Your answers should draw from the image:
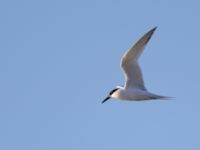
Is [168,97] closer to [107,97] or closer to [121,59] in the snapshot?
[121,59]

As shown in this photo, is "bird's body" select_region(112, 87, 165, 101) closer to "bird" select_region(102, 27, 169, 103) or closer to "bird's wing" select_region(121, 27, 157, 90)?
"bird" select_region(102, 27, 169, 103)

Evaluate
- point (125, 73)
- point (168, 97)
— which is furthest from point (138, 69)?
point (168, 97)

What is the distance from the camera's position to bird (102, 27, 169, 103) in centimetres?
2402

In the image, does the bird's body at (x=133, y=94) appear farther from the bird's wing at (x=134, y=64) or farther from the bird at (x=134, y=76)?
the bird's wing at (x=134, y=64)

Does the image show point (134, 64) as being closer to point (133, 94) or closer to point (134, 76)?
point (134, 76)

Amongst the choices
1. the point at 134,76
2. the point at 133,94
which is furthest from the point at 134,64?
the point at 133,94

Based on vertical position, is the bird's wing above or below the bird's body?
above

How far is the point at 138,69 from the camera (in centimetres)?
2502

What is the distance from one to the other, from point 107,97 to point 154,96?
4525 mm

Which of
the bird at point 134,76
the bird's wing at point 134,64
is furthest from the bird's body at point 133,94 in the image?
the bird's wing at point 134,64

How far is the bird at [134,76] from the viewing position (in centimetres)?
2402

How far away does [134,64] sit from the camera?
2489 cm

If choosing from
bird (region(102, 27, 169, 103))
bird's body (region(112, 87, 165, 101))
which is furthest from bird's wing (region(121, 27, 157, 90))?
bird's body (region(112, 87, 165, 101))

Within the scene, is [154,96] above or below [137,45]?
below
